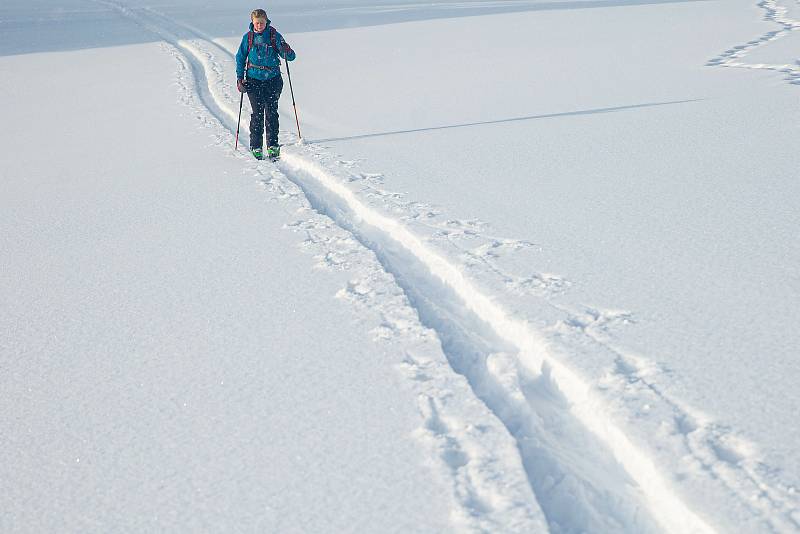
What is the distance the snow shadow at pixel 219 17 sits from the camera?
21.2m

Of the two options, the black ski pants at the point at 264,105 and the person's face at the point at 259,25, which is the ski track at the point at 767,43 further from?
the person's face at the point at 259,25

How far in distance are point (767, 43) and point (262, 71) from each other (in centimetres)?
1009

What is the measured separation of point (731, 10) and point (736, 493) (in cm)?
2109

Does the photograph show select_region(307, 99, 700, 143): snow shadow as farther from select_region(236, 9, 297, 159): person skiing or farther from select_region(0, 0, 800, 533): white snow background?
select_region(236, 9, 297, 159): person skiing

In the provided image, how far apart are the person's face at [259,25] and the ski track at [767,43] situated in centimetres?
659

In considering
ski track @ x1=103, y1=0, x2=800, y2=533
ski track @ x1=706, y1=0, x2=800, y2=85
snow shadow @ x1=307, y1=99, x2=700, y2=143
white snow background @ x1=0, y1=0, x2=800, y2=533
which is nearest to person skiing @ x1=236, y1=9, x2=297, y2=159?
white snow background @ x1=0, y1=0, x2=800, y2=533

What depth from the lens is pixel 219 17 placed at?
85.3 feet

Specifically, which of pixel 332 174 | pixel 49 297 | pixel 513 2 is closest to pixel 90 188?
pixel 332 174

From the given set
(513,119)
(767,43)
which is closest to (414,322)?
(513,119)

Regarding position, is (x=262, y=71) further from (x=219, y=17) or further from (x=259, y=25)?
(x=219, y=17)

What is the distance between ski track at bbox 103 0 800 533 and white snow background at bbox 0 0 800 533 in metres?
0.01

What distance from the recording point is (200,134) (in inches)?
366

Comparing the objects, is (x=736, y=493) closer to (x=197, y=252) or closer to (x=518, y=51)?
(x=197, y=252)

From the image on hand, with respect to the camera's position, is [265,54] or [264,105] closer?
[265,54]
